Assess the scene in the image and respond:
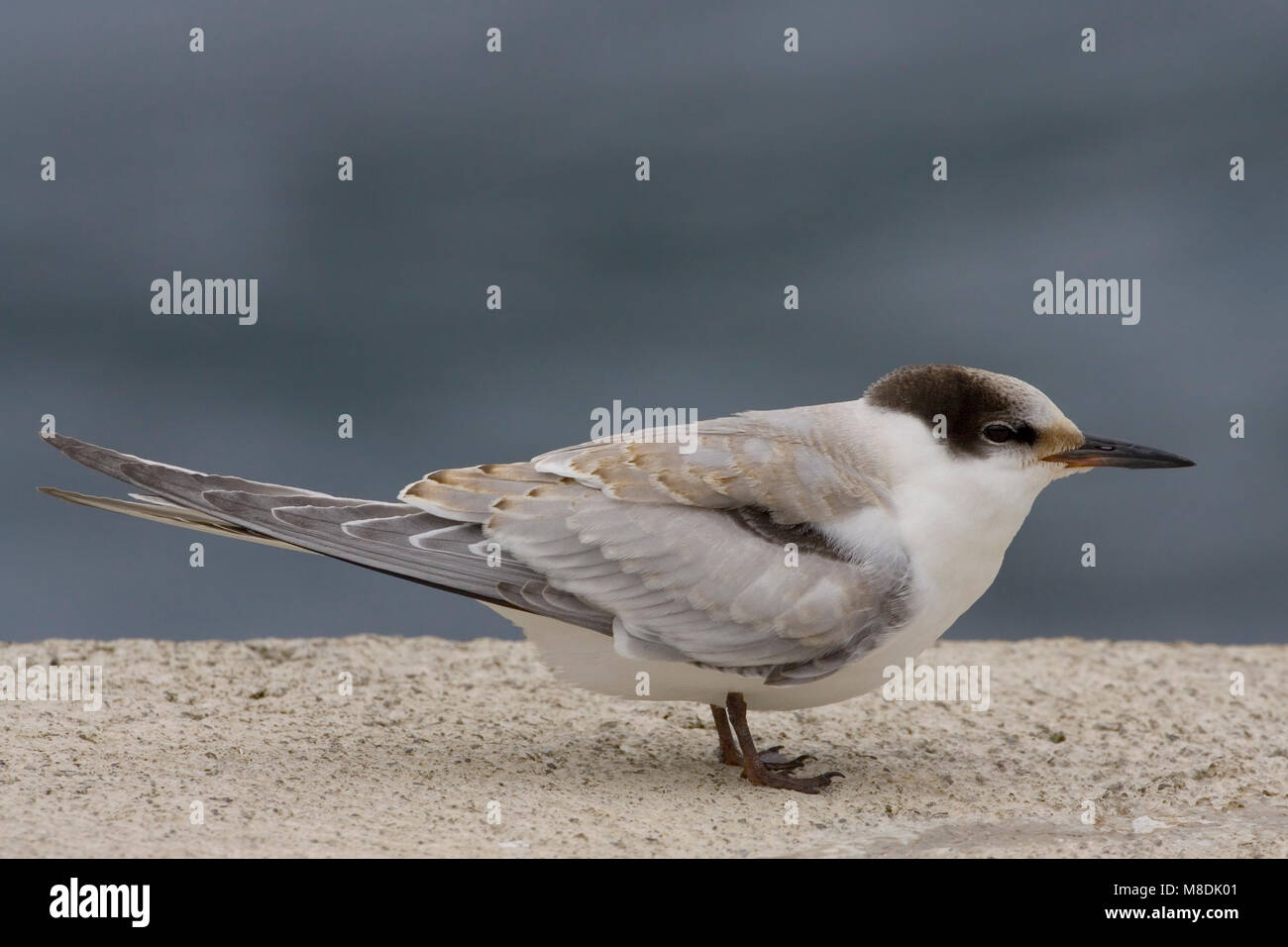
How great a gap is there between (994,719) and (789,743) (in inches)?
39.6

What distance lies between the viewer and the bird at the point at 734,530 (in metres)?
5.25

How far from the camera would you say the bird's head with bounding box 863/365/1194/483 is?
5379 mm

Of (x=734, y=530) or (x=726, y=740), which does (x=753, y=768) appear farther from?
(x=734, y=530)

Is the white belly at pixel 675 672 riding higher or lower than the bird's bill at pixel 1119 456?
lower

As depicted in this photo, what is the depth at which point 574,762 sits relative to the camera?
587 cm

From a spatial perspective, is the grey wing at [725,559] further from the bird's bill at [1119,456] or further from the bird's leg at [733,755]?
the bird's bill at [1119,456]

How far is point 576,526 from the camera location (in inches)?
210

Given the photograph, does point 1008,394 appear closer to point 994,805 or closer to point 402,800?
point 994,805

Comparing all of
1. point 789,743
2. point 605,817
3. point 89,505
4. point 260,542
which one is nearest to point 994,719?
point 789,743
